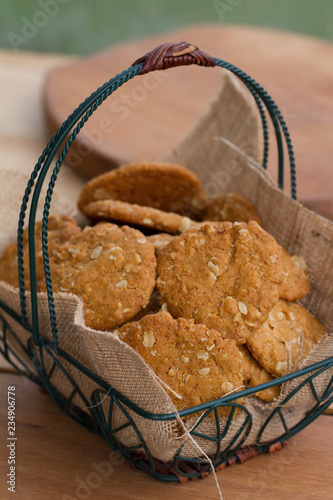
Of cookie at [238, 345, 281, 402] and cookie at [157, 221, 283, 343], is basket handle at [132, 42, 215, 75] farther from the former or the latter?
cookie at [238, 345, 281, 402]

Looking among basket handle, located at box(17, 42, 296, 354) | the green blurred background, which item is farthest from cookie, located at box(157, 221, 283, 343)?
the green blurred background

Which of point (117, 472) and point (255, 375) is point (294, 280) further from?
point (117, 472)

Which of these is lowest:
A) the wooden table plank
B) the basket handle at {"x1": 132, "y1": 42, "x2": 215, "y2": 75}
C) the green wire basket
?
the wooden table plank

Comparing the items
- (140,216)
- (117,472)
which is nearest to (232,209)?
(140,216)

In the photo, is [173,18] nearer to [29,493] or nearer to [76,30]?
[76,30]

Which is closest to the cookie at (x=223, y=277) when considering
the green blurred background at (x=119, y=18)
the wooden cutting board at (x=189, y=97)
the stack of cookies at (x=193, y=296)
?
the stack of cookies at (x=193, y=296)

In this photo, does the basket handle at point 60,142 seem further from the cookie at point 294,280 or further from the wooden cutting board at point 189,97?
the wooden cutting board at point 189,97
